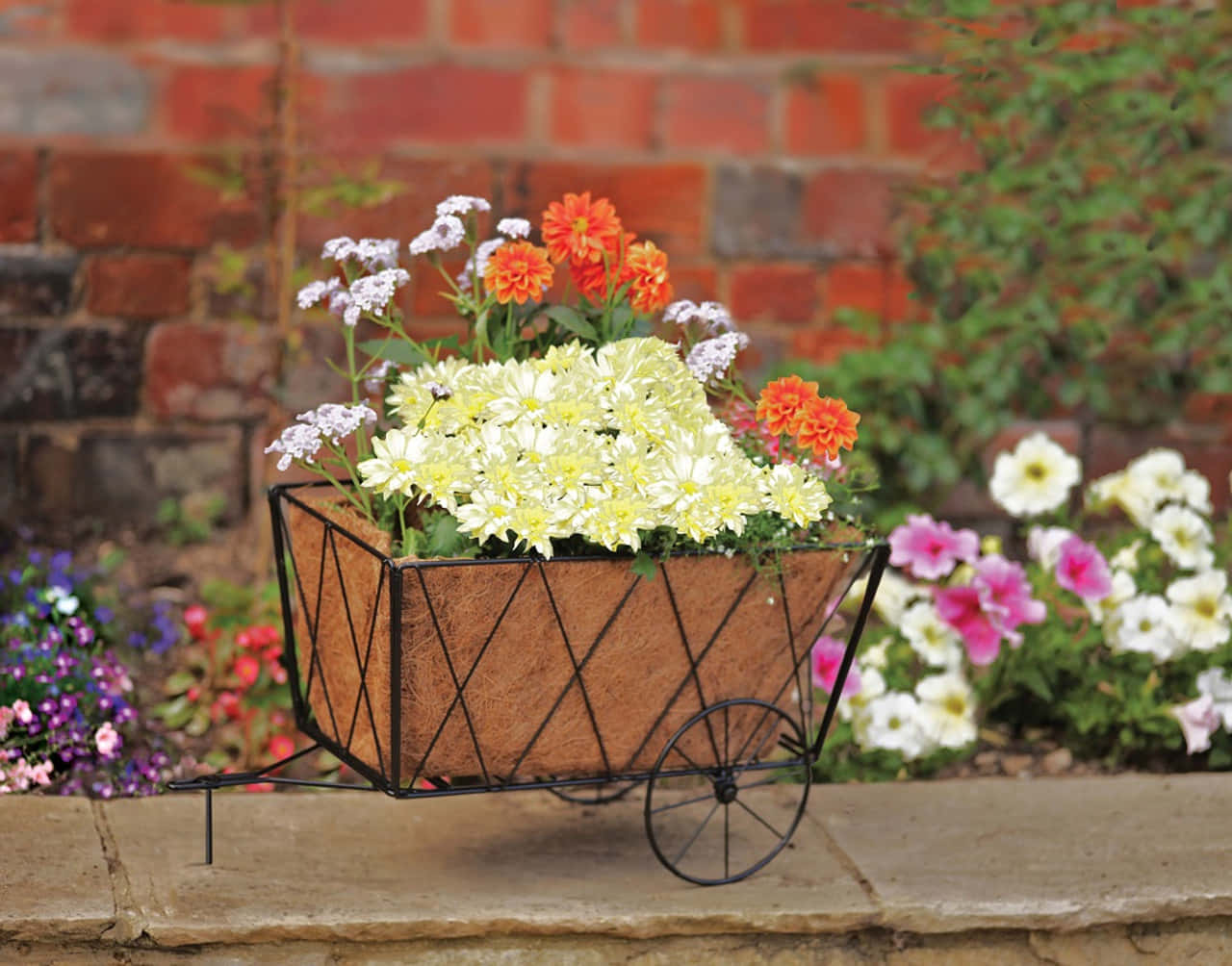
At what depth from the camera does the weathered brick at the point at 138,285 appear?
287cm

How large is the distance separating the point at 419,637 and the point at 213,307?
4.41 feet

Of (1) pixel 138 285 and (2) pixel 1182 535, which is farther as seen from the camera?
(1) pixel 138 285

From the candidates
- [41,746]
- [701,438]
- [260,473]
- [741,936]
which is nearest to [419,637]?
[701,438]

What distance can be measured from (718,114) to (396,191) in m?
0.58

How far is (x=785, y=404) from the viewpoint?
1830 millimetres

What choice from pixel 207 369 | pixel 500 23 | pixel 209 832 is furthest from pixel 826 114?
pixel 209 832

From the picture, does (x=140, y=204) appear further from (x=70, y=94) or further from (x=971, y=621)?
(x=971, y=621)

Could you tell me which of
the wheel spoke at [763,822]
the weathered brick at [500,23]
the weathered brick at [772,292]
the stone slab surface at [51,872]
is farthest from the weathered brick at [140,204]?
the wheel spoke at [763,822]

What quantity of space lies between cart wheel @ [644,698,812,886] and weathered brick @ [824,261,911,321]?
40.8 inches

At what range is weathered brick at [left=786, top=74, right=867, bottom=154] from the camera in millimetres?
3021

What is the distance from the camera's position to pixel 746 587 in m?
1.86

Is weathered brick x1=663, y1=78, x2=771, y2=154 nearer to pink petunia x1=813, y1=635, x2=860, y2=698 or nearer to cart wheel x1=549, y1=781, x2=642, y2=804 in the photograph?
pink petunia x1=813, y1=635, x2=860, y2=698

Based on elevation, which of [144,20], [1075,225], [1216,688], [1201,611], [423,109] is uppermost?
[144,20]

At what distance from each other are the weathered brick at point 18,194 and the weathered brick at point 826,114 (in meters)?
1.29
